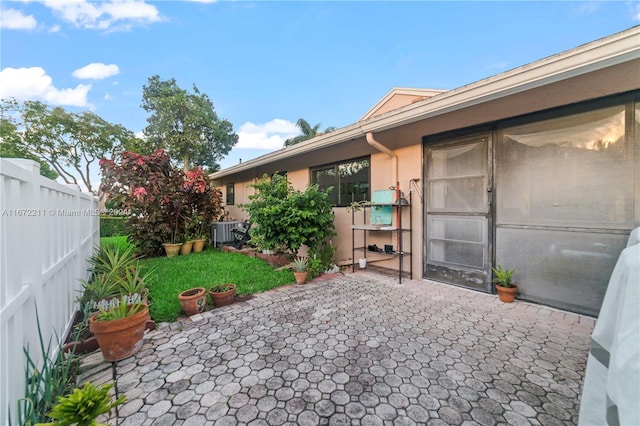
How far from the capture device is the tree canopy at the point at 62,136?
13.3 meters

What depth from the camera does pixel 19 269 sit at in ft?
4.83

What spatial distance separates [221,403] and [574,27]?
6.75 metres

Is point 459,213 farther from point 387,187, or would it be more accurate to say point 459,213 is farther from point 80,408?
point 80,408

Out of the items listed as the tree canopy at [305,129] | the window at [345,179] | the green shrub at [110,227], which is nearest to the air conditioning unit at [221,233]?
the window at [345,179]

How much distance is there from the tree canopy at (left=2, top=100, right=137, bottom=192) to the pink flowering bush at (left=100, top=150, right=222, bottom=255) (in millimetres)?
9494

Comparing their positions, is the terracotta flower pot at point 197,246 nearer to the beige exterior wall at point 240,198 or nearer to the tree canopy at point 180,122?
the beige exterior wall at point 240,198

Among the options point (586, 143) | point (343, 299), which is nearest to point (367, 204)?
point (343, 299)

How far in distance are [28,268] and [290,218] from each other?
3181 millimetres

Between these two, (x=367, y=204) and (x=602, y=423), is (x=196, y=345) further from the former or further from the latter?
(x=367, y=204)

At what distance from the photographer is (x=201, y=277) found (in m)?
4.28

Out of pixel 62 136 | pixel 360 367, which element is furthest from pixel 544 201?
pixel 62 136

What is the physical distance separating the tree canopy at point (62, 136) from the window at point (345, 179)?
1298 cm

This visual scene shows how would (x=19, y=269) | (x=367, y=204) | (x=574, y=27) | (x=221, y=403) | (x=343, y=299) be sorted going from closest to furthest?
1. (x=19, y=269)
2. (x=221, y=403)
3. (x=343, y=299)
4. (x=574, y=27)
5. (x=367, y=204)

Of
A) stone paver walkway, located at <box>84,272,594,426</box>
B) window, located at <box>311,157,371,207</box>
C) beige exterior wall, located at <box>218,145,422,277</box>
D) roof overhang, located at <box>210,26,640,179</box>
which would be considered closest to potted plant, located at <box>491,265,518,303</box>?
stone paver walkway, located at <box>84,272,594,426</box>
